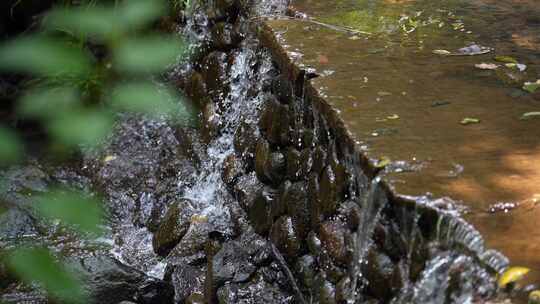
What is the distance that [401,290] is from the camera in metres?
2.15

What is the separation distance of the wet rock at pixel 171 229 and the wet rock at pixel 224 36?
3.39 feet

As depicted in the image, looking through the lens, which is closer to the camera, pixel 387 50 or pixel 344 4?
pixel 387 50

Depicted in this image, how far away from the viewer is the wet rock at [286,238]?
10.3ft

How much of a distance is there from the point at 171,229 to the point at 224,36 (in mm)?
1295

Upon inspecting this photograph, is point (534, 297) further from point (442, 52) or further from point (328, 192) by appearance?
point (442, 52)

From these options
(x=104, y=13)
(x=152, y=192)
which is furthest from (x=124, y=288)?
(x=104, y=13)

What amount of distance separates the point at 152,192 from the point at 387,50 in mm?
1888

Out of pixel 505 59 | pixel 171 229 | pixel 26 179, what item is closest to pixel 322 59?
pixel 505 59

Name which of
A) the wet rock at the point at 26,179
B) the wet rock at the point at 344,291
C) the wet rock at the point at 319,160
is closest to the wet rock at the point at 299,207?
the wet rock at the point at 319,160

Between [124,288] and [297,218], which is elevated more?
[297,218]

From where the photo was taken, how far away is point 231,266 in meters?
3.42

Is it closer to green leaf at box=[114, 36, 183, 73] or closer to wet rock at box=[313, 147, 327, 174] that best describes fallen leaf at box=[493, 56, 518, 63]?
wet rock at box=[313, 147, 327, 174]

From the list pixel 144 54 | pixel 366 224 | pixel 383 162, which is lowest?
pixel 366 224

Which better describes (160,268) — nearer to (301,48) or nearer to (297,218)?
(297,218)
